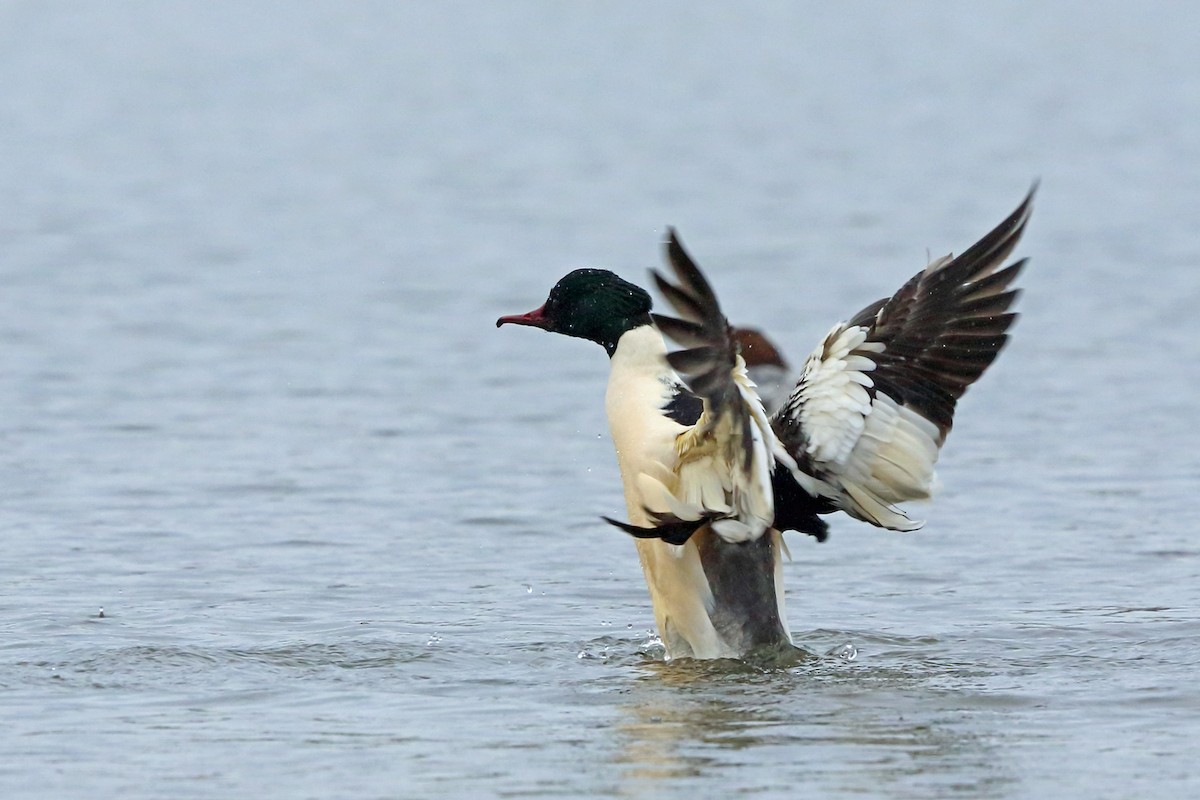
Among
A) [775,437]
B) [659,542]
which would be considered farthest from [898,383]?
[659,542]

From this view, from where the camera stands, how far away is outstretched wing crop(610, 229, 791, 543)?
6914 millimetres

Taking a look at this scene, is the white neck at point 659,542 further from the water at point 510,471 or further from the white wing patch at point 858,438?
the white wing patch at point 858,438

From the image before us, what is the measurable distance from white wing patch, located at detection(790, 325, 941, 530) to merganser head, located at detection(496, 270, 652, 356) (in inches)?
32.0

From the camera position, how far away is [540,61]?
146 feet

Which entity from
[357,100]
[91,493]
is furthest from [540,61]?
[91,493]

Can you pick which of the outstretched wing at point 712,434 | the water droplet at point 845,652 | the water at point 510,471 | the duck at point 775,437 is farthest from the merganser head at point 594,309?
the water droplet at point 845,652

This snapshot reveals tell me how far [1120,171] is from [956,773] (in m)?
22.3

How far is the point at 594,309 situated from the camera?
8.79 meters

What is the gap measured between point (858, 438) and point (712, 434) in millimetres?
845

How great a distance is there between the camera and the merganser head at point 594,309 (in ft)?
28.7

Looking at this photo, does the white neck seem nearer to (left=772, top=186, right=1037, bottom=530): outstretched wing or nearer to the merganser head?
the merganser head

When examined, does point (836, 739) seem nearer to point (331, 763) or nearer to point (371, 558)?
point (331, 763)

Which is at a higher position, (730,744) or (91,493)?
(91,493)

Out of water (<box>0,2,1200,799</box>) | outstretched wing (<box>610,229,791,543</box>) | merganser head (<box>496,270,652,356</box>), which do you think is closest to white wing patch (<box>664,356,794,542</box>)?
outstretched wing (<box>610,229,791,543</box>)
